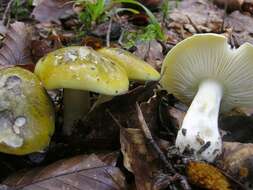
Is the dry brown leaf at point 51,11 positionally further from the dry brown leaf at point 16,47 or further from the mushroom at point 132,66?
the mushroom at point 132,66

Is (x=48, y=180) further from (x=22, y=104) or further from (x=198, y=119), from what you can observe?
(x=198, y=119)

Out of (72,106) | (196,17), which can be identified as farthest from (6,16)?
(196,17)

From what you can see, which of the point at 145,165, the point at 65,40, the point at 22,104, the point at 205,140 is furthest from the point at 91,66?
the point at 65,40

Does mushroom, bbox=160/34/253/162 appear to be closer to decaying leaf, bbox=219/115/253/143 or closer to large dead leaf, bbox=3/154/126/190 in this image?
decaying leaf, bbox=219/115/253/143

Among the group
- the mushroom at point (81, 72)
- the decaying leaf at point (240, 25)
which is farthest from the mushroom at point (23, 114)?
the decaying leaf at point (240, 25)

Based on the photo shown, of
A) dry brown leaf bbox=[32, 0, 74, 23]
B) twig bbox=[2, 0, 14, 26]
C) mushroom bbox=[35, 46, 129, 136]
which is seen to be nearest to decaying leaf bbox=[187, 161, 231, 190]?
mushroom bbox=[35, 46, 129, 136]
